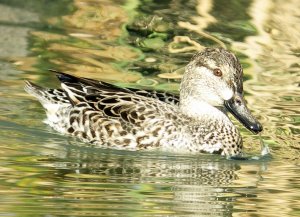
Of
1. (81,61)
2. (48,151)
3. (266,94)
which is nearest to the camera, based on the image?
(48,151)

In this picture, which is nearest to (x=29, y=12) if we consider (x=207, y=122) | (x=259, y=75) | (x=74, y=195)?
(x=259, y=75)

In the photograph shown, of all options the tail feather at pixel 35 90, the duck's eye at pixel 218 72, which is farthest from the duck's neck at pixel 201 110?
the tail feather at pixel 35 90

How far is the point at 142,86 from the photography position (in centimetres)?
1520

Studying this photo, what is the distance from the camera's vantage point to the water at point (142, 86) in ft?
33.0

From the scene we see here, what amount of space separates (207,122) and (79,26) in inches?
205

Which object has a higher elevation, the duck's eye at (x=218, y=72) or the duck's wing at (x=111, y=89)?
the duck's eye at (x=218, y=72)

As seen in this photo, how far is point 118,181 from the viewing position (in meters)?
10.8

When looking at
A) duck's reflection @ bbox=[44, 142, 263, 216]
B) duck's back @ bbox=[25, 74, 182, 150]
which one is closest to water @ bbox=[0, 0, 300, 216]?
duck's reflection @ bbox=[44, 142, 263, 216]

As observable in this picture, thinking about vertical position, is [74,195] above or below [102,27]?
below

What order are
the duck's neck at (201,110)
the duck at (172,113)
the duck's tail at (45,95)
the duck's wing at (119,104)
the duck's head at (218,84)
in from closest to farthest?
the duck's head at (218,84)
the duck at (172,113)
the duck's wing at (119,104)
the duck's neck at (201,110)
the duck's tail at (45,95)

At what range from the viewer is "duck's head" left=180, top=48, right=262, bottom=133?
41.8 ft

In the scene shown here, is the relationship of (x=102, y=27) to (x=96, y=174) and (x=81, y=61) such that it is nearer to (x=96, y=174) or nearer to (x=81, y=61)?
(x=81, y=61)

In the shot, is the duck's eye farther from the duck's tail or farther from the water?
the duck's tail

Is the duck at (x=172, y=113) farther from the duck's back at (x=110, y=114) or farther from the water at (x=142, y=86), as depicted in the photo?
the water at (x=142, y=86)
